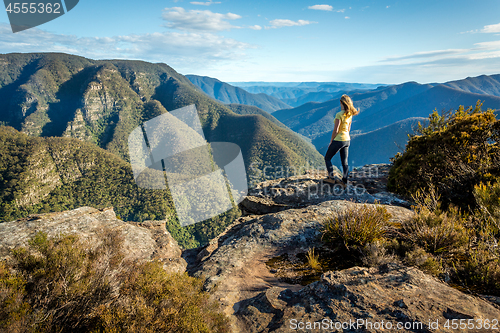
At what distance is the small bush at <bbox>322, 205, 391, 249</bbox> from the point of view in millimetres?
3854

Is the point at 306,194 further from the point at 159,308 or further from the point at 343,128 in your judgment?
the point at 159,308

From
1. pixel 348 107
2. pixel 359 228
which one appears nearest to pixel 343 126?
pixel 348 107

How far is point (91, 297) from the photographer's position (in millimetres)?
2633

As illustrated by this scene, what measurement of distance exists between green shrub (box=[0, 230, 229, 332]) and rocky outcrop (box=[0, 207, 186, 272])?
1478 mm

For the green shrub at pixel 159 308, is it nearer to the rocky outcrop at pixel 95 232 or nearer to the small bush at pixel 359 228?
the rocky outcrop at pixel 95 232

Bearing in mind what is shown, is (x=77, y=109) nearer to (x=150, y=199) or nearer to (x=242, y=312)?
(x=150, y=199)

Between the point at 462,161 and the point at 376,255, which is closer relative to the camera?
A: the point at 376,255

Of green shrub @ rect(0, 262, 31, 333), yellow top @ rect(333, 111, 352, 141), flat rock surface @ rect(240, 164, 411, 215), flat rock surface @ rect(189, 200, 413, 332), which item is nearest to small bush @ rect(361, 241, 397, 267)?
flat rock surface @ rect(189, 200, 413, 332)

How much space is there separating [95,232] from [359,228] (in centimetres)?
533

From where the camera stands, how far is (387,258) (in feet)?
10.6

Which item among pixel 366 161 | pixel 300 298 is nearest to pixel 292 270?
pixel 300 298

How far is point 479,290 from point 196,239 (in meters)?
78.1

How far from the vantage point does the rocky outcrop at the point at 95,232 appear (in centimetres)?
441

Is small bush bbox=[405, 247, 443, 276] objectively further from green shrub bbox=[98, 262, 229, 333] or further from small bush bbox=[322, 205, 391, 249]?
green shrub bbox=[98, 262, 229, 333]
